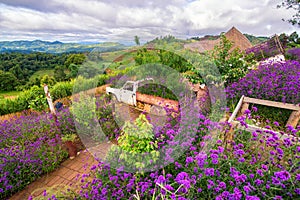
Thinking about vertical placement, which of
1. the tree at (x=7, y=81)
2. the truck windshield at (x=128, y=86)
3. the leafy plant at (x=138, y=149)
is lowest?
the tree at (x=7, y=81)

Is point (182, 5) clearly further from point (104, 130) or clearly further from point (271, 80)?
point (104, 130)

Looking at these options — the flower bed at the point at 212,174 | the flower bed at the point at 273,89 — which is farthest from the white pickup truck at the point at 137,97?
the flower bed at the point at 212,174

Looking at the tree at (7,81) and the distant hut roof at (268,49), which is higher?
the distant hut roof at (268,49)

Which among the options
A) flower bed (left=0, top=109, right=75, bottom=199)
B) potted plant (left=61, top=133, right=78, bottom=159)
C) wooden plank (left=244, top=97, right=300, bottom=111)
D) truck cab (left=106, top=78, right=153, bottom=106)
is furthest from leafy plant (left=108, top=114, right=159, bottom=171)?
truck cab (left=106, top=78, right=153, bottom=106)

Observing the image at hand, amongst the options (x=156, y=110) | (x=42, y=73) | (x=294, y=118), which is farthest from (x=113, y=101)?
(x=42, y=73)

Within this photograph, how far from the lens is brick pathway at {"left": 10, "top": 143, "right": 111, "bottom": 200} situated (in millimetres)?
2288

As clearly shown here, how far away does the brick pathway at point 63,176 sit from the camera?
7.51 feet

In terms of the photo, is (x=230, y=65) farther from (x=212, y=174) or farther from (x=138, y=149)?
(x=212, y=174)

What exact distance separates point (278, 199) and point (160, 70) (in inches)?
144

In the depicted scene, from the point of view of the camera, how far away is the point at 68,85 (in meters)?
6.23

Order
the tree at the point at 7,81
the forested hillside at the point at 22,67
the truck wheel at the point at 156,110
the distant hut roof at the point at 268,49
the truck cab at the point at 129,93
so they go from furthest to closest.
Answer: the forested hillside at the point at 22,67
the tree at the point at 7,81
the distant hut roof at the point at 268,49
the truck cab at the point at 129,93
the truck wheel at the point at 156,110

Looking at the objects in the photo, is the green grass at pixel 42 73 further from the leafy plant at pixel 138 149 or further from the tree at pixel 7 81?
the leafy plant at pixel 138 149

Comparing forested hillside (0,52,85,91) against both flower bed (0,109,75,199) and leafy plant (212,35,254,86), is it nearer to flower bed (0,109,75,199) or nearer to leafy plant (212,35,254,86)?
flower bed (0,109,75,199)

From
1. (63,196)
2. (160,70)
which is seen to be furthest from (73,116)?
(160,70)
